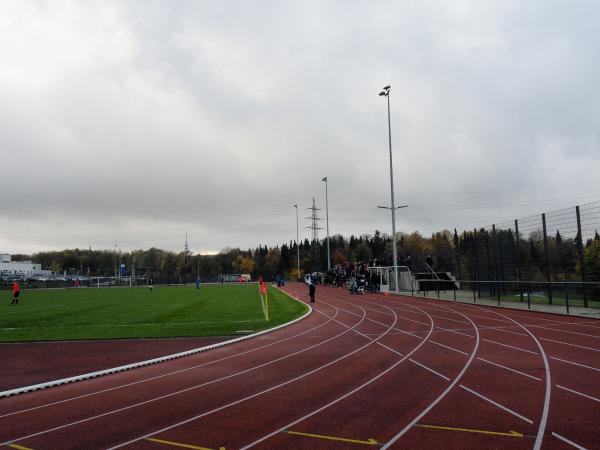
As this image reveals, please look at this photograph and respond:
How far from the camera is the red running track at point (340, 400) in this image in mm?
5445

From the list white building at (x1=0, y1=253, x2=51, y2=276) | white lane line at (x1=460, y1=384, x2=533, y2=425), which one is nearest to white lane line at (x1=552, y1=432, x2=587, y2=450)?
white lane line at (x1=460, y1=384, x2=533, y2=425)

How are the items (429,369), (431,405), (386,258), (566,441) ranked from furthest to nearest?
(386,258) < (429,369) < (431,405) < (566,441)

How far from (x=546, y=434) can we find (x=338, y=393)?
309cm

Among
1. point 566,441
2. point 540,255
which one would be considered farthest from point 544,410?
point 540,255

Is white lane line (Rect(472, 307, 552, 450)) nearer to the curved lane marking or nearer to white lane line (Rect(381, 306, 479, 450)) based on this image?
the curved lane marking

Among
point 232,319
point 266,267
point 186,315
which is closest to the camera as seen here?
point 232,319

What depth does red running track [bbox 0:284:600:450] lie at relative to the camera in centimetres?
545

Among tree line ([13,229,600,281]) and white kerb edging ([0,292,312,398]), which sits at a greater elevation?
tree line ([13,229,600,281])

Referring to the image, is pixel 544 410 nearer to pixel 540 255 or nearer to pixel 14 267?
pixel 540 255

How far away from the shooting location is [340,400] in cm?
697

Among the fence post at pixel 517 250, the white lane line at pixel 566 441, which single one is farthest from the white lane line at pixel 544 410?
the fence post at pixel 517 250

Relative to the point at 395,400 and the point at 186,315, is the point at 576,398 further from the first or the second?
the point at 186,315

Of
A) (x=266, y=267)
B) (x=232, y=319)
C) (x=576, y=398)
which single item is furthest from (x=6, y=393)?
(x=266, y=267)

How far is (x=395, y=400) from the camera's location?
22.7 feet
